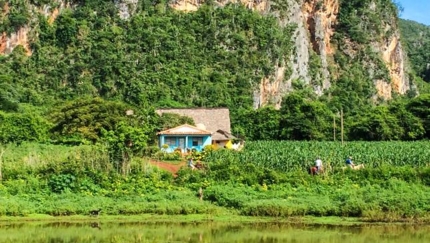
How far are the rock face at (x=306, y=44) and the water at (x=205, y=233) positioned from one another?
64667 millimetres

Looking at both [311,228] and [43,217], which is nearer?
[311,228]

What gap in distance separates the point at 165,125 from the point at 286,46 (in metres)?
42.5

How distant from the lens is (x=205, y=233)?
788 inches

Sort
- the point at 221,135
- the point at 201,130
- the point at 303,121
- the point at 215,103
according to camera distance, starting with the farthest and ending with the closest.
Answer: the point at 215,103, the point at 303,121, the point at 221,135, the point at 201,130

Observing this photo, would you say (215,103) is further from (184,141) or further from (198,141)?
(184,141)

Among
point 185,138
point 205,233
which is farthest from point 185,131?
point 205,233

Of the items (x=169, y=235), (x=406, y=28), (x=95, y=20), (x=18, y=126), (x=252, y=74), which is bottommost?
(x=169, y=235)

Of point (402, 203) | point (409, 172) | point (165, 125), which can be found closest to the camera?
point (402, 203)

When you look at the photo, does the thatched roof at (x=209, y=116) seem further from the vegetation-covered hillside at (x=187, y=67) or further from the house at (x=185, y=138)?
the vegetation-covered hillside at (x=187, y=67)

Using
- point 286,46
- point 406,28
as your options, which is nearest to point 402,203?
point 286,46

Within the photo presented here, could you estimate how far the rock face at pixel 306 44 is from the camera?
87475 mm

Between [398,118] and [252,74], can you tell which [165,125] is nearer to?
Answer: [398,118]

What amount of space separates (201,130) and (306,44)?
5220 cm

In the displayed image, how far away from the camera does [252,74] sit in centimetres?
8788
